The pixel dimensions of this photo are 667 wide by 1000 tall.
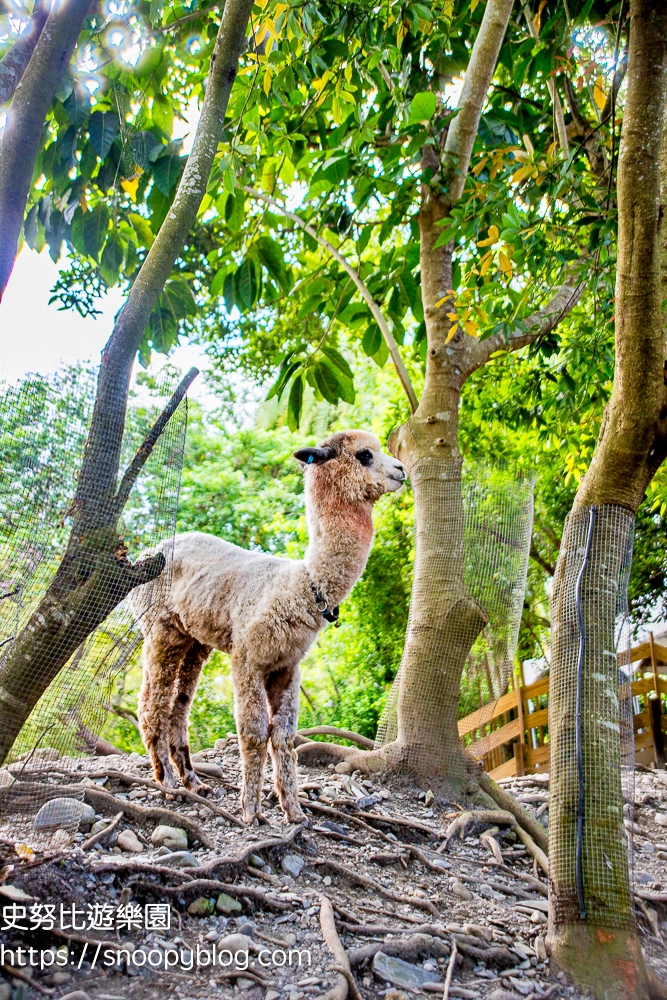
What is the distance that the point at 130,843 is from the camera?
3.20 metres

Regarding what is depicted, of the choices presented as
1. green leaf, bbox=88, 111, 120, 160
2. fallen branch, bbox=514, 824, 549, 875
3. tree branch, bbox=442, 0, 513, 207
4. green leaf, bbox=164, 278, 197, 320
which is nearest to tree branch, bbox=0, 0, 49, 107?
green leaf, bbox=88, 111, 120, 160

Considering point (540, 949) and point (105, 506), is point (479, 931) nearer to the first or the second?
point (540, 949)

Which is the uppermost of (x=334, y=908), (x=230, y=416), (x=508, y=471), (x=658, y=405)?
(x=230, y=416)

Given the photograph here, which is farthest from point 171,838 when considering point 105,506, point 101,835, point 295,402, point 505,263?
point 505,263

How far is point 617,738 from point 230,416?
37.2 ft

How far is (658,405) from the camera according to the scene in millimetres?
3096

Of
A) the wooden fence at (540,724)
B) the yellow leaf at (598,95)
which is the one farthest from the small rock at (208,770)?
the yellow leaf at (598,95)

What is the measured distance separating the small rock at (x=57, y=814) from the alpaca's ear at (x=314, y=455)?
74.2 inches

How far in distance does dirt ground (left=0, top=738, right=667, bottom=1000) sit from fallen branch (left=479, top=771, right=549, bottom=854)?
5.5 inches

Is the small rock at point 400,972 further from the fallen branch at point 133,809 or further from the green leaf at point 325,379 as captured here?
the green leaf at point 325,379

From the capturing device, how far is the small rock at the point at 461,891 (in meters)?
3.47

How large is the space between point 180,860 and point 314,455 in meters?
1.99

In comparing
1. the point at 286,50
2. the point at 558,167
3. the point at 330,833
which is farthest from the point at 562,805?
the point at 286,50

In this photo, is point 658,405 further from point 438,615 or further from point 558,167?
point 438,615
